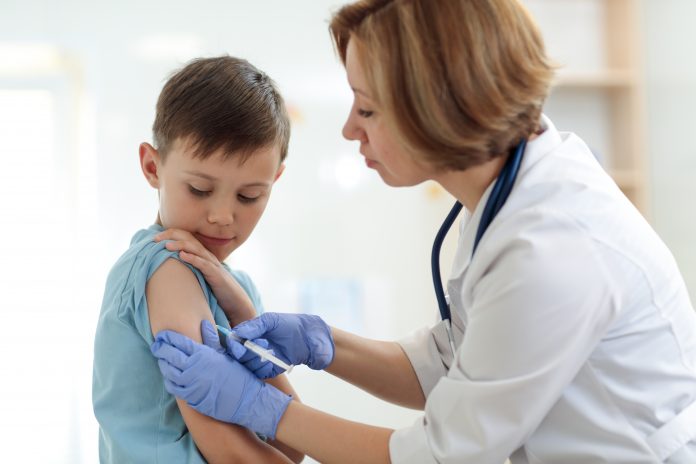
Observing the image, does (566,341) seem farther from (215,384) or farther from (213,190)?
(213,190)

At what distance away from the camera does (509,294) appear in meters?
1.16

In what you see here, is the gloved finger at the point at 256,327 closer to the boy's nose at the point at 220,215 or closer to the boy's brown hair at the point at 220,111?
Answer: the boy's nose at the point at 220,215

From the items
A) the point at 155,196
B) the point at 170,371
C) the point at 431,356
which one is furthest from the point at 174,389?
the point at 155,196

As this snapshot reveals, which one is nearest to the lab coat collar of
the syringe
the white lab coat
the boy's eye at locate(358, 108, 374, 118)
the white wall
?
the white lab coat

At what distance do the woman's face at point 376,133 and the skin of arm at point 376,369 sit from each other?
1.40ft

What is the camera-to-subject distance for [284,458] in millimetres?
1372

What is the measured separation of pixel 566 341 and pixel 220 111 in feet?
2.27

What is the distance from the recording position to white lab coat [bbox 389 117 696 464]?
1156 mm

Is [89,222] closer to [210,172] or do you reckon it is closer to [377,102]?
[210,172]

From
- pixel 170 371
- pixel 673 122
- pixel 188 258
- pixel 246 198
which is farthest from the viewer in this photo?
pixel 673 122

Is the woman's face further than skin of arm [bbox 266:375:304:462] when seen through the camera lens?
No

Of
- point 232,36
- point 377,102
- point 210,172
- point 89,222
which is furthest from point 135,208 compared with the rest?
point 377,102

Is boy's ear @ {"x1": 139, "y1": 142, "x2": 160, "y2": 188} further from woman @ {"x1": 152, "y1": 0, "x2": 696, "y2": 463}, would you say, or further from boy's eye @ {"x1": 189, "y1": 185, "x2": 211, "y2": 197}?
woman @ {"x1": 152, "y1": 0, "x2": 696, "y2": 463}

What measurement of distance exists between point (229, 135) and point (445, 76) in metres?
0.40
